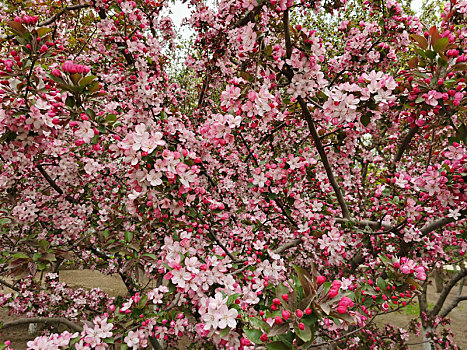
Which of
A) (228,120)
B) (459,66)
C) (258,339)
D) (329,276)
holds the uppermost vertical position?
(228,120)

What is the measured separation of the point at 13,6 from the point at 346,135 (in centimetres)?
484

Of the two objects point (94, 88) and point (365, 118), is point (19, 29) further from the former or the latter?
point (365, 118)

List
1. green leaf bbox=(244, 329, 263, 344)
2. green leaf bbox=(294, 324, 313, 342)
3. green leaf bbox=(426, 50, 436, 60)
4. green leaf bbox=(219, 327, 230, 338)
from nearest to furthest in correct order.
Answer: green leaf bbox=(294, 324, 313, 342)
green leaf bbox=(244, 329, 263, 344)
green leaf bbox=(219, 327, 230, 338)
green leaf bbox=(426, 50, 436, 60)

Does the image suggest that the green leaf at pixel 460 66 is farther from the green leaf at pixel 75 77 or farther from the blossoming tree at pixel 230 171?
the green leaf at pixel 75 77

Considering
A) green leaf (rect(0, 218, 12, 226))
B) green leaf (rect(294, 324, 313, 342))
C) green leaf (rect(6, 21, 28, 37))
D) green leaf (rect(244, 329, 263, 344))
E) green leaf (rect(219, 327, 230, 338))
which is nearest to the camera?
green leaf (rect(294, 324, 313, 342))

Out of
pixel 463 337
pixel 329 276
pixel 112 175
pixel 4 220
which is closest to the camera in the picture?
pixel 4 220

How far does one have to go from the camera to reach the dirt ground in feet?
Answer: 22.2

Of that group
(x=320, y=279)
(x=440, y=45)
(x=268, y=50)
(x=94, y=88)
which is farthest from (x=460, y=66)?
(x=94, y=88)

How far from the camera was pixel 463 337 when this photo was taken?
302 inches

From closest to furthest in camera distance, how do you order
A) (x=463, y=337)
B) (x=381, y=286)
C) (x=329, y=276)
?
(x=381, y=286) < (x=329, y=276) < (x=463, y=337)

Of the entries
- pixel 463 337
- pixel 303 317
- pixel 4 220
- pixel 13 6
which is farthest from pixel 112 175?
pixel 463 337

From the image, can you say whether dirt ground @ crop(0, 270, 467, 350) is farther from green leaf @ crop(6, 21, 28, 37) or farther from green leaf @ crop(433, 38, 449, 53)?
green leaf @ crop(6, 21, 28, 37)

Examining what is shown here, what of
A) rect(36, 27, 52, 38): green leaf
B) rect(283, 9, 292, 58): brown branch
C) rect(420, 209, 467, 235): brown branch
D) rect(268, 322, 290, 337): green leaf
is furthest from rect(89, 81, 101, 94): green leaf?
rect(420, 209, 467, 235): brown branch

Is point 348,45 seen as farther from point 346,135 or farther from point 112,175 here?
point 112,175
